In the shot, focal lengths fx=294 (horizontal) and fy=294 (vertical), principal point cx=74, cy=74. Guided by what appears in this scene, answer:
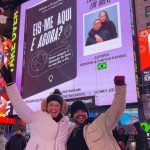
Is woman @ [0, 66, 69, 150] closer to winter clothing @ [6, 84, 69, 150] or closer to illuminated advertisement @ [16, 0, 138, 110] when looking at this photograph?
winter clothing @ [6, 84, 69, 150]

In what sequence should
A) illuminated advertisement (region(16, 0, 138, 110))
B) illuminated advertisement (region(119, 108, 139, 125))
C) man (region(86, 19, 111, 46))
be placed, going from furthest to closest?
illuminated advertisement (region(119, 108, 139, 125)) < man (region(86, 19, 111, 46)) < illuminated advertisement (region(16, 0, 138, 110))

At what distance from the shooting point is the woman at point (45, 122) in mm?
1862

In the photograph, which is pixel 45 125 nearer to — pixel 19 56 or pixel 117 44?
pixel 117 44

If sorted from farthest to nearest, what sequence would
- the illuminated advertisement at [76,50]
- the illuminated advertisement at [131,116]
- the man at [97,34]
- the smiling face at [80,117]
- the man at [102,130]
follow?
the illuminated advertisement at [131,116] → the man at [97,34] → the illuminated advertisement at [76,50] → the smiling face at [80,117] → the man at [102,130]

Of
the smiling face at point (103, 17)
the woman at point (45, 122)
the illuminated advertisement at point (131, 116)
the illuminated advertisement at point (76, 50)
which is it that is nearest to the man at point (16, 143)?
the illuminated advertisement at point (76, 50)

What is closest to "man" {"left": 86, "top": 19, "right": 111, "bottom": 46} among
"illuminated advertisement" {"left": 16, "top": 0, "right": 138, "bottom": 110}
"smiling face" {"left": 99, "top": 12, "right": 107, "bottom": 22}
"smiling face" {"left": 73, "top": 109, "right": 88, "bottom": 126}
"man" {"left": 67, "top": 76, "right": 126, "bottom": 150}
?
"illuminated advertisement" {"left": 16, "top": 0, "right": 138, "bottom": 110}

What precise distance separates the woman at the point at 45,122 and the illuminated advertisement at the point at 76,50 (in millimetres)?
5466

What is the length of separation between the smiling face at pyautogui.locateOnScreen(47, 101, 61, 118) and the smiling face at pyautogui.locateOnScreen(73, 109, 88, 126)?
118 millimetres

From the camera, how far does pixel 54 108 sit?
197 cm

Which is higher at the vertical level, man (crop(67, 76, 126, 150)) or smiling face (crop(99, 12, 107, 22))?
smiling face (crop(99, 12, 107, 22))

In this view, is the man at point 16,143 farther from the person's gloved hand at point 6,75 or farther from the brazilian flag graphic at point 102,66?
the person's gloved hand at point 6,75

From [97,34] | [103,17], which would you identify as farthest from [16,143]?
[103,17]

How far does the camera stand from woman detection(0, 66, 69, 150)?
1862 millimetres

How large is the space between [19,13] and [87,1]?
3.64 m
